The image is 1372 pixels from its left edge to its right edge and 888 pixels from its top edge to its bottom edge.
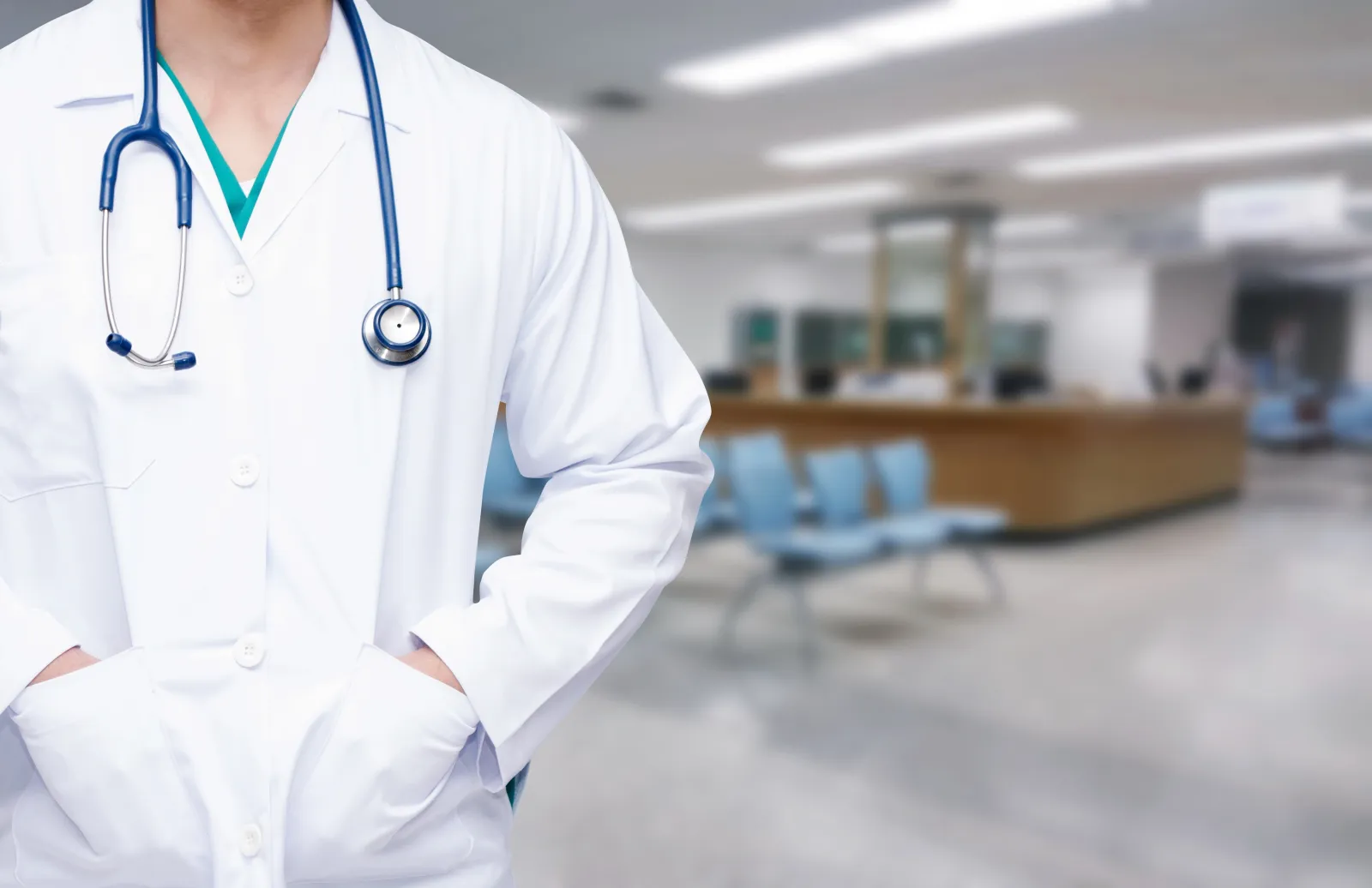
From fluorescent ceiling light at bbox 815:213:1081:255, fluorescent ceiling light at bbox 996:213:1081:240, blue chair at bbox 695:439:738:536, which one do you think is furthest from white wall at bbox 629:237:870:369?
blue chair at bbox 695:439:738:536

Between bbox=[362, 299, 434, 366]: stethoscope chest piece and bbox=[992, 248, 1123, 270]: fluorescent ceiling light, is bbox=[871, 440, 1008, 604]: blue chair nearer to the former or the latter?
bbox=[362, 299, 434, 366]: stethoscope chest piece

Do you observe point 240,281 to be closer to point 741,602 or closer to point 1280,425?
point 741,602

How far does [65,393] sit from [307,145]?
0.88ft

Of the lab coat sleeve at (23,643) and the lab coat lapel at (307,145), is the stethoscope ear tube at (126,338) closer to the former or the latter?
the lab coat lapel at (307,145)

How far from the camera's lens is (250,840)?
28.6 inches

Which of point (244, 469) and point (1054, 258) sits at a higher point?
point (1054, 258)

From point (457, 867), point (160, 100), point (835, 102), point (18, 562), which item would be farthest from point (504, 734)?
point (835, 102)

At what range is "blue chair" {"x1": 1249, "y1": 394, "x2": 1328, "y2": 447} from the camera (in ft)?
44.3

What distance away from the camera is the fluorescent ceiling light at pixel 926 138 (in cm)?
662

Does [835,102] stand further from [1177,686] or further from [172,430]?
[172,430]

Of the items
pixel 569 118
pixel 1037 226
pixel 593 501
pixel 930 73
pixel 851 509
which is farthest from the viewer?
pixel 1037 226

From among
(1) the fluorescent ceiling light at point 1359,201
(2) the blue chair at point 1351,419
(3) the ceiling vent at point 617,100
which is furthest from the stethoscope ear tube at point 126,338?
(2) the blue chair at point 1351,419

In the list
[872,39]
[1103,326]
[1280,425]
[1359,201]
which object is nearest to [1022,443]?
[872,39]

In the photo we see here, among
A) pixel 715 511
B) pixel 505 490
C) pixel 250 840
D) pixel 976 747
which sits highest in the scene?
pixel 250 840
